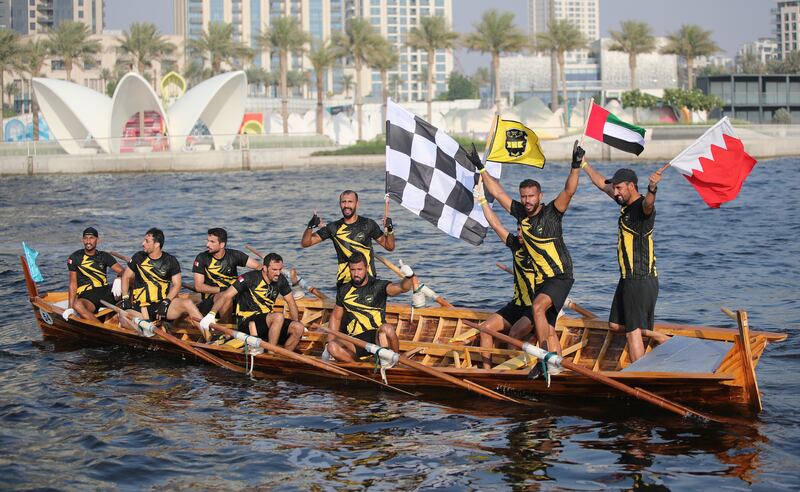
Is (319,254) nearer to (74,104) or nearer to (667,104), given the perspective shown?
(74,104)

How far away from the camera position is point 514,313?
13.1 m

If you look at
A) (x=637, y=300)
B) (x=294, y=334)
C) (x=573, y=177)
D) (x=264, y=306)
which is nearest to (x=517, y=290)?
(x=637, y=300)

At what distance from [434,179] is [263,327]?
333 centimetres

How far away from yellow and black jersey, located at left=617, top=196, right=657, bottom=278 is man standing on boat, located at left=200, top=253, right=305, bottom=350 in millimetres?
A: 4933

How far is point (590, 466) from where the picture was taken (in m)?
10.7

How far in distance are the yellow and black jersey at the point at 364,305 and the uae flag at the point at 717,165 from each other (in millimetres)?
4265

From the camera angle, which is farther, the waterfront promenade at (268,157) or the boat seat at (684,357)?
the waterfront promenade at (268,157)

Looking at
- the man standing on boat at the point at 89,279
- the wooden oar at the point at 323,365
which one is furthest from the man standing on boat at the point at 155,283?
the wooden oar at the point at 323,365

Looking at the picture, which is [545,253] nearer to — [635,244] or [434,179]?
[635,244]

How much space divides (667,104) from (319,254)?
76.9m

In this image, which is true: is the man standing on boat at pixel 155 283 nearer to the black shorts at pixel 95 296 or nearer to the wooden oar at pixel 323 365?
the black shorts at pixel 95 296

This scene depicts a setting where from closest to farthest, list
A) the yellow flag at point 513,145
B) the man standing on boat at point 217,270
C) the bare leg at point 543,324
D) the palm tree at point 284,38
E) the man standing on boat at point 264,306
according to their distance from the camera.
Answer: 1. the bare leg at point 543,324
2. the yellow flag at point 513,145
3. the man standing on boat at point 264,306
4. the man standing on boat at point 217,270
5. the palm tree at point 284,38

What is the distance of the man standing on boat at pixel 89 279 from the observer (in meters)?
16.8

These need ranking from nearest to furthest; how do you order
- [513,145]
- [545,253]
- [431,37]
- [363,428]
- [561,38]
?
[363,428]
[545,253]
[513,145]
[431,37]
[561,38]
